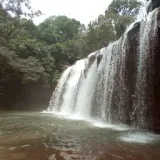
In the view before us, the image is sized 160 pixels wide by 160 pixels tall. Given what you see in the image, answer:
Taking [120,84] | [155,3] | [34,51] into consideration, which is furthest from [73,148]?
[34,51]

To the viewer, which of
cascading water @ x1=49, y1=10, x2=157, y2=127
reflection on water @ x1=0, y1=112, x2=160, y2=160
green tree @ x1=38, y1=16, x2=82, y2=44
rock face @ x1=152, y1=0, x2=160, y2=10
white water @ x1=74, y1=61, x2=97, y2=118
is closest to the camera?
reflection on water @ x1=0, y1=112, x2=160, y2=160

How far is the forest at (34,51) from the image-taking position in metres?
17.9

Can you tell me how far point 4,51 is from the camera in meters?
17.7

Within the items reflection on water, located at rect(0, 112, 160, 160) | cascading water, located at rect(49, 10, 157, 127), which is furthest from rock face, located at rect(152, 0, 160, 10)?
reflection on water, located at rect(0, 112, 160, 160)

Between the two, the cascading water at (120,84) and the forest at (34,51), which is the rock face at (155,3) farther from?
the forest at (34,51)

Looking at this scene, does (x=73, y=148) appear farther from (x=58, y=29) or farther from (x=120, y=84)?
(x=58, y=29)

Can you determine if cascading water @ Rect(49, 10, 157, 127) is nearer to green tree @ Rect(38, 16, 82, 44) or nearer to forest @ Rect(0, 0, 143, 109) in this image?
forest @ Rect(0, 0, 143, 109)

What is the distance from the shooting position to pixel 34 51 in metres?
25.2

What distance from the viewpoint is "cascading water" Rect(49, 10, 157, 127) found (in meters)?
10.3

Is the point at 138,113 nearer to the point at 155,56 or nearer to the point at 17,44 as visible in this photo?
the point at 155,56

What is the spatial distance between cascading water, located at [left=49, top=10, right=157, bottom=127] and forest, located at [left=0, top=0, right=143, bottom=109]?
506 cm

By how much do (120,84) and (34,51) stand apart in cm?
1500

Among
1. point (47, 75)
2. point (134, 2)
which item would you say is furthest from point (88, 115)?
point (134, 2)

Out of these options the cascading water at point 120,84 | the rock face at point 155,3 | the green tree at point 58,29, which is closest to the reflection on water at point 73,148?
the cascading water at point 120,84
